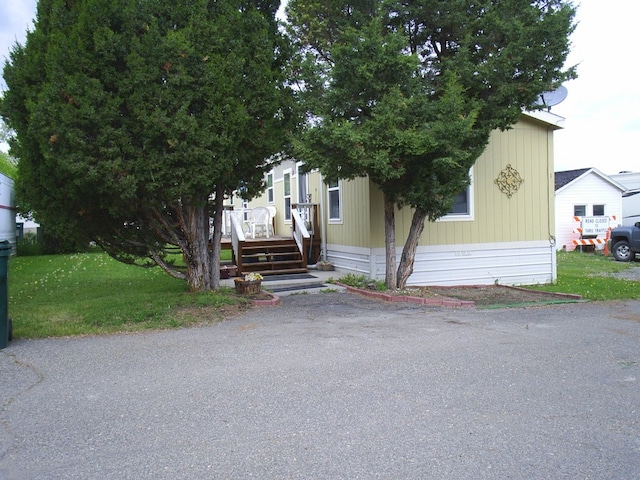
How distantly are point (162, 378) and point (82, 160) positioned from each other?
3.67 meters

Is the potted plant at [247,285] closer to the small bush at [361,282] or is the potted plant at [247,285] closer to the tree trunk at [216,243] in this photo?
the tree trunk at [216,243]

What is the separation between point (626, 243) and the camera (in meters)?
19.4

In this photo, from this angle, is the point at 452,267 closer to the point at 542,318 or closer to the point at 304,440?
the point at 542,318

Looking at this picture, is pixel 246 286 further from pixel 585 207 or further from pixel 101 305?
pixel 585 207

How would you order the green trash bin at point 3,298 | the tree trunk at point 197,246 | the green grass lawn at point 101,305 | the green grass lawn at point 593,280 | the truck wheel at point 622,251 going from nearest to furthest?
the green trash bin at point 3,298
the green grass lawn at point 101,305
the tree trunk at point 197,246
the green grass lawn at point 593,280
the truck wheel at point 622,251

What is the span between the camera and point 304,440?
3.81 meters

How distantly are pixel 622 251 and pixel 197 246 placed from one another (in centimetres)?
1661

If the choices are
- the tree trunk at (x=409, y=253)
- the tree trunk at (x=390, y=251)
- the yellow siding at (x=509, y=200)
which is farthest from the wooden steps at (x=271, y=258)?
the tree trunk at (x=409, y=253)

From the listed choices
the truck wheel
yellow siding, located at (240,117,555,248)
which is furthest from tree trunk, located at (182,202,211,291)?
the truck wheel

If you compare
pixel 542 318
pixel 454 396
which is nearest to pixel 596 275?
pixel 542 318

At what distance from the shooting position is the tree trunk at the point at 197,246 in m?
9.49

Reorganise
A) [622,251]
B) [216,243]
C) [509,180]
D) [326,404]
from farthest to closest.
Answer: [622,251] < [509,180] < [216,243] < [326,404]

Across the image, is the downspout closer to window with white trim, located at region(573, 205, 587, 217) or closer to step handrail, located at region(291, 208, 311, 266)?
step handrail, located at region(291, 208, 311, 266)

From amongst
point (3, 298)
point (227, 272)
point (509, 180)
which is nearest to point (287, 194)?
point (227, 272)
